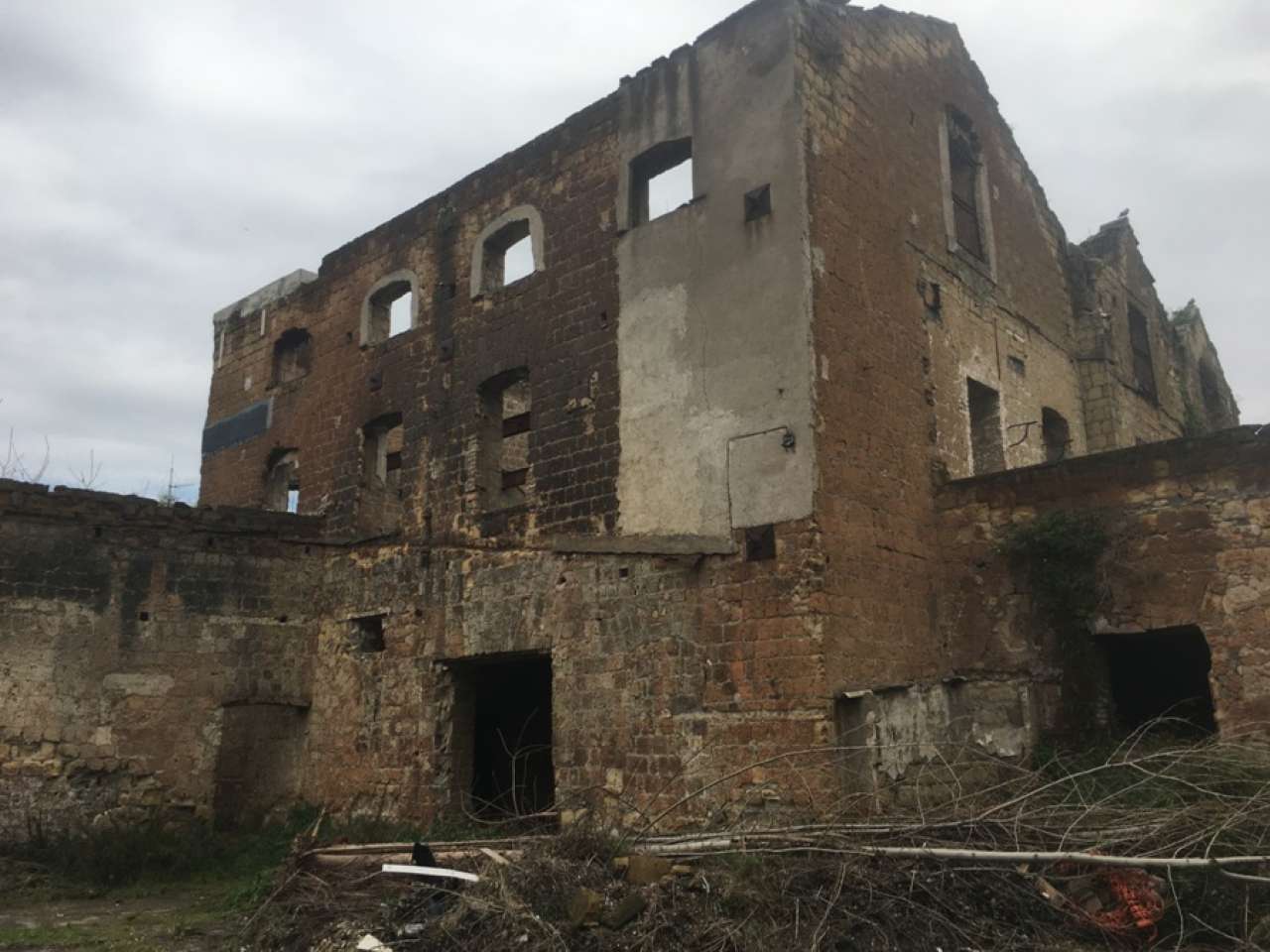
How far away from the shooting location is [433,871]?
7.35 m

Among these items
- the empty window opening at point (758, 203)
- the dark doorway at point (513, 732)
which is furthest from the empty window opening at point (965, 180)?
the dark doorway at point (513, 732)

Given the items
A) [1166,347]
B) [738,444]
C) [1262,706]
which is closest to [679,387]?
[738,444]

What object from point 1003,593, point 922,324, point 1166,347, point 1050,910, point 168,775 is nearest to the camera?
point 1050,910

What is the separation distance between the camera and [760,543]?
9.87 metres

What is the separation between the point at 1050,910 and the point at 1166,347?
13659mm

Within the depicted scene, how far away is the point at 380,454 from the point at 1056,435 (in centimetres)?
932

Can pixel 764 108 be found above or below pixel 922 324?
above

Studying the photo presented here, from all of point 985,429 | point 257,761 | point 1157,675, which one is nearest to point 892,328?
point 985,429

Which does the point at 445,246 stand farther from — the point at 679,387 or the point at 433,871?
the point at 433,871

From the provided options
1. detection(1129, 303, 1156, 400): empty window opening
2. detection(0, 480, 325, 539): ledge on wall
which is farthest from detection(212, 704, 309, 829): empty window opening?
detection(1129, 303, 1156, 400): empty window opening

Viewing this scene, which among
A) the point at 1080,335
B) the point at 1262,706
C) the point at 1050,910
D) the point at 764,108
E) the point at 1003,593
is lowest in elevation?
the point at 1050,910

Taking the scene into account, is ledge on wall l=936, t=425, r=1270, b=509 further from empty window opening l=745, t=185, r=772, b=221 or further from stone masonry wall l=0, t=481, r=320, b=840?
stone masonry wall l=0, t=481, r=320, b=840

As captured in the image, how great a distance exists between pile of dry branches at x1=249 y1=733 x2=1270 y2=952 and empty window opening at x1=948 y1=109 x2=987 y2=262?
298 inches

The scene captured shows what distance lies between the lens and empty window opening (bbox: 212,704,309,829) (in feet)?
44.6
